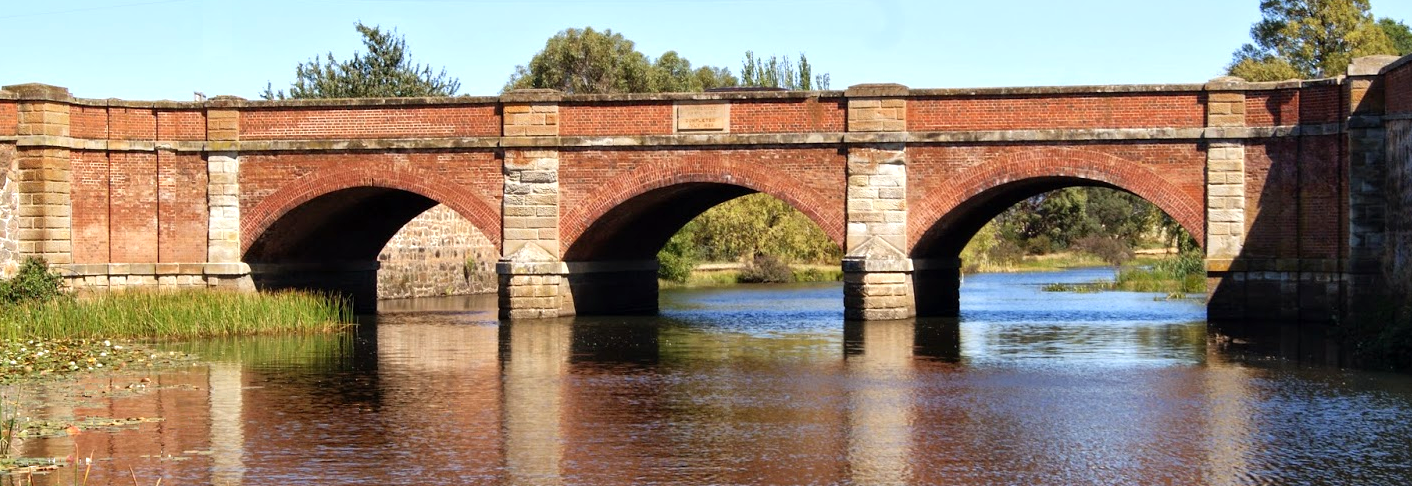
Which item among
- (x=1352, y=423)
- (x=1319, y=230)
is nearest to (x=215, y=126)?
(x=1319, y=230)

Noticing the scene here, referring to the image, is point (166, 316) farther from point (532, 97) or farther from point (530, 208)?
point (532, 97)

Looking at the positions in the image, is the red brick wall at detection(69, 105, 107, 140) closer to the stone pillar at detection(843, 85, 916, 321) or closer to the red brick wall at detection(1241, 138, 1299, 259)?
the stone pillar at detection(843, 85, 916, 321)

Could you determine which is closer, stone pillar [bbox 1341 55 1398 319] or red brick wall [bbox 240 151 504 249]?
stone pillar [bbox 1341 55 1398 319]

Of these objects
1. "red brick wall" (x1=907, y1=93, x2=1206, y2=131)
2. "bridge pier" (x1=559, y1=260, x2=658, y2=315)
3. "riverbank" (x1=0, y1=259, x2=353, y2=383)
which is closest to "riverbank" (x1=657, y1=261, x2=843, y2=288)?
"bridge pier" (x1=559, y1=260, x2=658, y2=315)

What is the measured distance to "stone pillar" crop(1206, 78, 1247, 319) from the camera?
30547 mm

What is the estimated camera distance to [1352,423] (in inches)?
683

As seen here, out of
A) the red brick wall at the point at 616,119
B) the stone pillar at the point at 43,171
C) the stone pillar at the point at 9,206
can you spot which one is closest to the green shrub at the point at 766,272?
the red brick wall at the point at 616,119

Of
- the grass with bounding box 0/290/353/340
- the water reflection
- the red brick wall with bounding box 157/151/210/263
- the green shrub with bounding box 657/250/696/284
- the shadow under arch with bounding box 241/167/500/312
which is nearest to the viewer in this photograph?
the water reflection

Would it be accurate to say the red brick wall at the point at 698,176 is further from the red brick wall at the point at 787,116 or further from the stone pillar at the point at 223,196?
the stone pillar at the point at 223,196

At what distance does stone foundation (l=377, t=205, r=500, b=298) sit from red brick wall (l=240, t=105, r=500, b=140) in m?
10.8

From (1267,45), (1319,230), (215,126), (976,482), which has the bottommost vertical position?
(976,482)

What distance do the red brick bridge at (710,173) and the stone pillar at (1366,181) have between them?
4 centimetres

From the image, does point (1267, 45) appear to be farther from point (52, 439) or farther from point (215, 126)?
point (52, 439)

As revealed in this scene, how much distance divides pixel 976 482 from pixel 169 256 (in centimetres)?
2524
